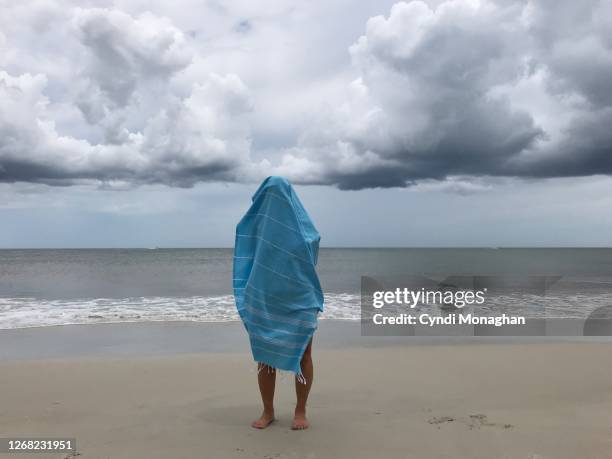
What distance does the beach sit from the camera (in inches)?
135

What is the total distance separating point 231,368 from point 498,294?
44.1 ft

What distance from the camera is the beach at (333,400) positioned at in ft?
11.2

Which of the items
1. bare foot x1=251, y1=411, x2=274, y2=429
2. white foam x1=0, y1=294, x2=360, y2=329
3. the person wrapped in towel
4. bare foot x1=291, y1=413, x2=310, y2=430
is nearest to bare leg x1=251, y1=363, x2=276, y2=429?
bare foot x1=251, y1=411, x2=274, y2=429

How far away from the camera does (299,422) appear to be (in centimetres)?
374

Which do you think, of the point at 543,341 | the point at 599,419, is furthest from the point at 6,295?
the point at 599,419

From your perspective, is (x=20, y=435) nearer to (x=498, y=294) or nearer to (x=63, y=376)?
(x=63, y=376)

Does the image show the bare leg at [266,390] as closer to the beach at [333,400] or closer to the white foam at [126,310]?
the beach at [333,400]

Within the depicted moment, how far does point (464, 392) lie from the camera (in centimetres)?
486

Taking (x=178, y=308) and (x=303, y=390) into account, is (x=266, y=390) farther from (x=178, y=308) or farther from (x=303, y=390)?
(x=178, y=308)

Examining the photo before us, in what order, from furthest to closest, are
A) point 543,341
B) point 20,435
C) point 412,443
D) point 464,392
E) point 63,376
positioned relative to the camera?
1. point 543,341
2. point 63,376
3. point 464,392
4. point 20,435
5. point 412,443

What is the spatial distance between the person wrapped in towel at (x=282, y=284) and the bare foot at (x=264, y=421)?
45 centimetres

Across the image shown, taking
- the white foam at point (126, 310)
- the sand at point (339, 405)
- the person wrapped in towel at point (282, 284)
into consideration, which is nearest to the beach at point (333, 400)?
the sand at point (339, 405)

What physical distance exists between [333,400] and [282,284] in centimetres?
170

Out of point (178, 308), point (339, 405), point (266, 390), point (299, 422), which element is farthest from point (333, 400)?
point (178, 308)
